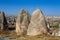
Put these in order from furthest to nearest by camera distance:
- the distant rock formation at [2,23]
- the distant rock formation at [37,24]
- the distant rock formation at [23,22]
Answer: the distant rock formation at [2,23] → the distant rock formation at [23,22] → the distant rock formation at [37,24]

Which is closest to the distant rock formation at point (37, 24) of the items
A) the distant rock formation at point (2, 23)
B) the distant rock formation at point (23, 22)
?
the distant rock formation at point (23, 22)

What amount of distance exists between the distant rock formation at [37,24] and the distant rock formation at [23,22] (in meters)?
4.22

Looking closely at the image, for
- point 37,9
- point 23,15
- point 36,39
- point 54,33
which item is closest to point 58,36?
point 54,33

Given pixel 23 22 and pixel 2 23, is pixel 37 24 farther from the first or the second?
pixel 2 23

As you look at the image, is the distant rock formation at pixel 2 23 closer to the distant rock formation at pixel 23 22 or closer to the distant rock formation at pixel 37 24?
the distant rock formation at pixel 23 22

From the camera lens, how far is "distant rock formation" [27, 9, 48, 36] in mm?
69250

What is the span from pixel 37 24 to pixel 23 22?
749 centimetres

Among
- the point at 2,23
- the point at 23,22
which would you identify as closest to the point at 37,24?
the point at 23,22

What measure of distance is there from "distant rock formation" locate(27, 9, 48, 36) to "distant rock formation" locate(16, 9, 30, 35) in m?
4.22

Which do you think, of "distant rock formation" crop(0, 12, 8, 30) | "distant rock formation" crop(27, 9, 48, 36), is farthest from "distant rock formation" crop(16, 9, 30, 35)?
"distant rock formation" crop(0, 12, 8, 30)

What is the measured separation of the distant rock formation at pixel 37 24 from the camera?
227ft

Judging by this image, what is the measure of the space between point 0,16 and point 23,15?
→ 1411 cm

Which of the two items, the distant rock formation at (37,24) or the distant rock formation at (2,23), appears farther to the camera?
the distant rock formation at (2,23)

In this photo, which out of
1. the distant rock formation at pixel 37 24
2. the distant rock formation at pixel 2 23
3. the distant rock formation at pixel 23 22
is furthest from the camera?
the distant rock formation at pixel 2 23
